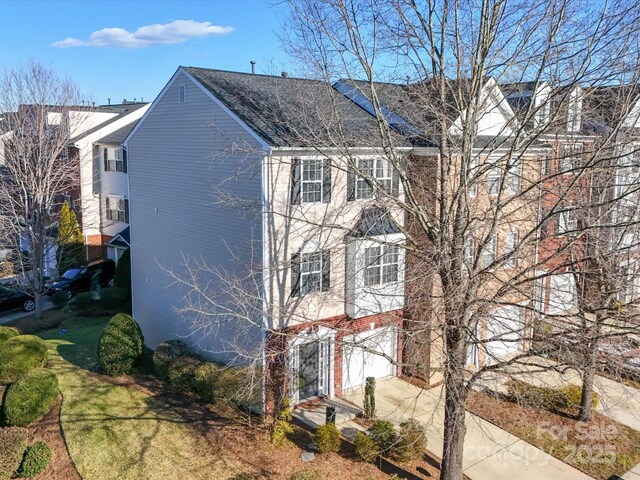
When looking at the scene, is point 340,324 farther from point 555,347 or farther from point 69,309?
point 69,309

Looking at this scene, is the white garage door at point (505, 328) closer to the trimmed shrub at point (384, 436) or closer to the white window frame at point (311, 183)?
the trimmed shrub at point (384, 436)

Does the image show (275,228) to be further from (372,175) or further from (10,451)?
(10,451)

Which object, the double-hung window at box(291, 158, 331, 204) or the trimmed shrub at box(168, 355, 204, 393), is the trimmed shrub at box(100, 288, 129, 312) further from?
the double-hung window at box(291, 158, 331, 204)

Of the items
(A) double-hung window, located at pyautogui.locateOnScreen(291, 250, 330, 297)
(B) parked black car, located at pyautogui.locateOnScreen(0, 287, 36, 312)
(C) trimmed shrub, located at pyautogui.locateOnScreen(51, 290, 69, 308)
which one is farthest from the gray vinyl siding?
(B) parked black car, located at pyautogui.locateOnScreen(0, 287, 36, 312)

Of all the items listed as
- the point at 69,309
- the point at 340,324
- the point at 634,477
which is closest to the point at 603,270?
the point at 634,477

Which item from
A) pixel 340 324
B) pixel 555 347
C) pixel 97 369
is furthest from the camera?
pixel 97 369

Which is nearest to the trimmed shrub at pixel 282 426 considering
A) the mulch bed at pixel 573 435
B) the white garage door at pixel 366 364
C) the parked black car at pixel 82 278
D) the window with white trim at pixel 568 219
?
the white garage door at pixel 366 364
